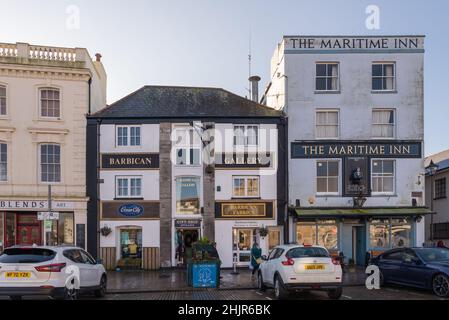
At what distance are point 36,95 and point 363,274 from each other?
17549 mm

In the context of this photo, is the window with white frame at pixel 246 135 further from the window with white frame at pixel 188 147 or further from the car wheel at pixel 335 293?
the car wheel at pixel 335 293

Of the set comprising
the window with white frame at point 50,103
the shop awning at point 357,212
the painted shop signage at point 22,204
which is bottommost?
the shop awning at point 357,212

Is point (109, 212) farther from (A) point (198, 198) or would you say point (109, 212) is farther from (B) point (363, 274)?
(B) point (363, 274)

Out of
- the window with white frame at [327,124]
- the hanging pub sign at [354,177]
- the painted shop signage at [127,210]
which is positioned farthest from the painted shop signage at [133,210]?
the hanging pub sign at [354,177]

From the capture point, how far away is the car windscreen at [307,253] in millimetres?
12648

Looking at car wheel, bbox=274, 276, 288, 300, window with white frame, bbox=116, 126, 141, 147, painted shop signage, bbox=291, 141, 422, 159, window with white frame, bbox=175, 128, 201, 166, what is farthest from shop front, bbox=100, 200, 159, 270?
car wheel, bbox=274, 276, 288, 300

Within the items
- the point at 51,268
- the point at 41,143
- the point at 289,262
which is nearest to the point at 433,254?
the point at 289,262

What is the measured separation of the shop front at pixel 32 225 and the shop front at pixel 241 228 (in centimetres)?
690

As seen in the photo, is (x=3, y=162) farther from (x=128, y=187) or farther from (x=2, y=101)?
(x=128, y=187)

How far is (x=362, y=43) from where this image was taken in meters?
23.6

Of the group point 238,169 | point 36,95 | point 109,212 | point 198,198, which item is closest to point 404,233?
point 238,169

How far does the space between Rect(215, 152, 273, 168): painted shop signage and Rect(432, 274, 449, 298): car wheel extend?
11.0 metres

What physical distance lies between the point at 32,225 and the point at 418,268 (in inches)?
690

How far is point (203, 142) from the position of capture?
2259 centimetres
